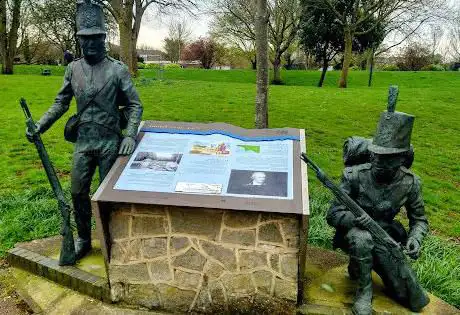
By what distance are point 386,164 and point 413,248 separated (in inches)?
28.7

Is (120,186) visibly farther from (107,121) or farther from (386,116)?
(386,116)

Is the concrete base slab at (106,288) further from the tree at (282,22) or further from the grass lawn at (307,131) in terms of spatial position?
the tree at (282,22)

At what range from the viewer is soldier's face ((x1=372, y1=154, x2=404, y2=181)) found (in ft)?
12.3

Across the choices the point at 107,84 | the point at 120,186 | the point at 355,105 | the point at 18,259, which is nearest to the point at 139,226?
the point at 120,186

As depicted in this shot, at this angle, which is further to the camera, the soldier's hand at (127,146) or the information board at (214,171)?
the soldier's hand at (127,146)

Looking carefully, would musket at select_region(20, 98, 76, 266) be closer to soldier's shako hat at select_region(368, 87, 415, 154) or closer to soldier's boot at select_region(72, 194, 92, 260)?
soldier's boot at select_region(72, 194, 92, 260)

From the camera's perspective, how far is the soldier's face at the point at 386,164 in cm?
375

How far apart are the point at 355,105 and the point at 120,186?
13.1 meters

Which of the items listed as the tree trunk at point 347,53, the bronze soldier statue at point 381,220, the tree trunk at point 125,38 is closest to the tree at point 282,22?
the tree trunk at point 347,53

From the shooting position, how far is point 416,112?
51.2 ft

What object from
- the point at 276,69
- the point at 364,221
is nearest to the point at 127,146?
the point at 364,221

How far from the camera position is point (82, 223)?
490 centimetres

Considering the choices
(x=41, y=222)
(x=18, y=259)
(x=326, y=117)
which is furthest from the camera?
(x=326, y=117)

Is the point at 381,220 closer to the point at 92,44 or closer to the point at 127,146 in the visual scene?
the point at 127,146
